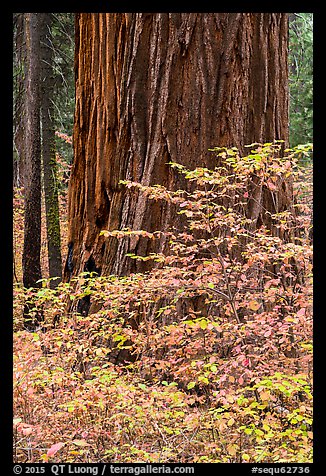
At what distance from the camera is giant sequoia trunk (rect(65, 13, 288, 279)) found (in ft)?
17.8

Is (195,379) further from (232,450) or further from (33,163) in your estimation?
(33,163)

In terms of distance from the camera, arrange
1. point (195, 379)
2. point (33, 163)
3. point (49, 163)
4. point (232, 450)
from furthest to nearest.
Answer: point (49, 163), point (33, 163), point (195, 379), point (232, 450)

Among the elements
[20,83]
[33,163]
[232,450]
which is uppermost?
[20,83]

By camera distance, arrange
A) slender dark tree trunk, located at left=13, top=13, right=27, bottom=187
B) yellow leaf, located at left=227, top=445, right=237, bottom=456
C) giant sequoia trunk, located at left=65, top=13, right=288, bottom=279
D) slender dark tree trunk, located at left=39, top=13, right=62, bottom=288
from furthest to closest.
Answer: slender dark tree trunk, located at left=13, top=13, right=27, bottom=187
slender dark tree trunk, located at left=39, top=13, right=62, bottom=288
giant sequoia trunk, located at left=65, top=13, right=288, bottom=279
yellow leaf, located at left=227, top=445, right=237, bottom=456

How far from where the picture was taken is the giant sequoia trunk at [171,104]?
542 centimetres

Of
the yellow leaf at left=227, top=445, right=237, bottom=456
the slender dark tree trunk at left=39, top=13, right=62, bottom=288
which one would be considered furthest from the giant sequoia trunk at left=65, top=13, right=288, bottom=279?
the slender dark tree trunk at left=39, top=13, right=62, bottom=288

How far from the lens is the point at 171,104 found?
5465 mm

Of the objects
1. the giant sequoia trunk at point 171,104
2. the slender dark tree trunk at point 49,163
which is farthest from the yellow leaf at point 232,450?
the slender dark tree trunk at point 49,163

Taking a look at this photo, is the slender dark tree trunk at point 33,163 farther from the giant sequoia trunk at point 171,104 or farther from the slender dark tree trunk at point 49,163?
the giant sequoia trunk at point 171,104

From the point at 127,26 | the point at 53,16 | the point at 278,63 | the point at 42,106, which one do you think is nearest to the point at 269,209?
the point at 278,63

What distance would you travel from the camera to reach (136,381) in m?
4.37

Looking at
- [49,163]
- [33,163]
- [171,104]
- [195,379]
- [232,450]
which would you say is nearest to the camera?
[232,450]

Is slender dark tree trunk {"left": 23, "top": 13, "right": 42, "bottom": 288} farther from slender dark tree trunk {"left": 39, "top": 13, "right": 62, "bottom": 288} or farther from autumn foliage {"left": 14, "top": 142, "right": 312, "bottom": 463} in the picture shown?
autumn foliage {"left": 14, "top": 142, "right": 312, "bottom": 463}

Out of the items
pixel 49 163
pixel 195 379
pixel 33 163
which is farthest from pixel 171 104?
pixel 49 163
